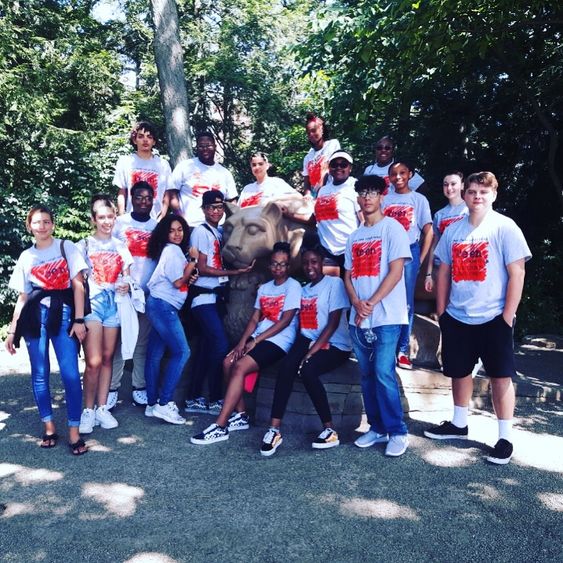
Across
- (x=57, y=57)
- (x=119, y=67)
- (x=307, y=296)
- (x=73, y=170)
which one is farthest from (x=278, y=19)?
(x=307, y=296)

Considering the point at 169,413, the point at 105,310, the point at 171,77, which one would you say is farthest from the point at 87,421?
the point at 171,77

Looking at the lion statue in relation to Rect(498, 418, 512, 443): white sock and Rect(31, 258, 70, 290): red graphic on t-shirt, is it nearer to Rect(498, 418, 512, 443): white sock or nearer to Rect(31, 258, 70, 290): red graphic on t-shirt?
Rect(31, 258, 70, 290): red graphic on t-shirt

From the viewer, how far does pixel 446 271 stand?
4.55 m

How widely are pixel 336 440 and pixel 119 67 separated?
1383 cm

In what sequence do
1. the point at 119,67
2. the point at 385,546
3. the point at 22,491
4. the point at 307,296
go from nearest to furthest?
the point at 385,546 → the point at 22,491 → the point at 307,296 → the point at 119,67

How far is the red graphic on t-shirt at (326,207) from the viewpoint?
5.35 metres

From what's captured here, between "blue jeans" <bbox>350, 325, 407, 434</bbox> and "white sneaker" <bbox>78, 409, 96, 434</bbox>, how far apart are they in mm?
2420

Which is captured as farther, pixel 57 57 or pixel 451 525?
pixel 57 57

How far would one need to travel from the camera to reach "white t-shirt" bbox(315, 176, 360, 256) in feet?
17.5

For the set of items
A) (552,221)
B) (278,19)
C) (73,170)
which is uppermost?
(278,19)

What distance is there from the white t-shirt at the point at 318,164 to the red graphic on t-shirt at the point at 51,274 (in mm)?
2721

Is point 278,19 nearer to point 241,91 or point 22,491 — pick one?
point 241,91

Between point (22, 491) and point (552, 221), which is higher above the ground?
point (552, 221)

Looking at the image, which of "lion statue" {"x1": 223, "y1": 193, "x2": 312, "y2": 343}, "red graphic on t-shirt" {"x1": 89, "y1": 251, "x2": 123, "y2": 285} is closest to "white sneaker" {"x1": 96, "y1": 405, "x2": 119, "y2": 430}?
"red graphic on t-shirt" {"x1": 89, "y1": 251, "x2": 123, "y2": 285}
